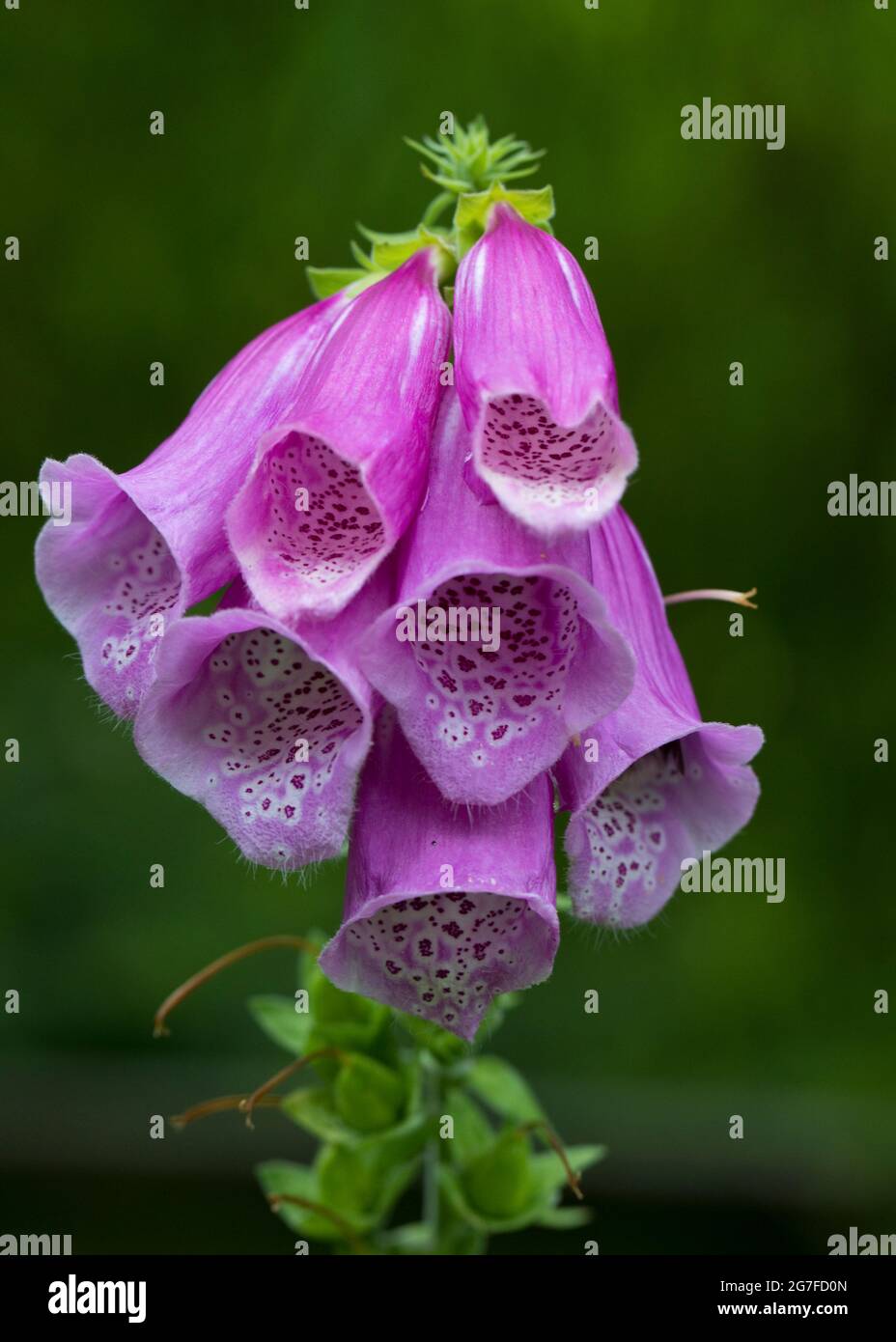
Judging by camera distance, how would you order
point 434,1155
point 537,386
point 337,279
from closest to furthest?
point 537,386 → point 337,279 → point 434,1155

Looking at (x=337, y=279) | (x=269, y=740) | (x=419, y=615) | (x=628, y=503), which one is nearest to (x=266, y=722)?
(x=269, y=740)

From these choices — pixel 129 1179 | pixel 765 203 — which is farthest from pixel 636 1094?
pixel 765 203

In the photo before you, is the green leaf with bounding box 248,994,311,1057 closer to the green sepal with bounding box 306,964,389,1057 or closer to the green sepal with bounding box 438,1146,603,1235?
the green sepal with bounding box 306,964,389,1057

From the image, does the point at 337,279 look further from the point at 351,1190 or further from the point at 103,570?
the point at 351,1190

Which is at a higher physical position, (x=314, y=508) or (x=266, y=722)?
(x=314, y=508)

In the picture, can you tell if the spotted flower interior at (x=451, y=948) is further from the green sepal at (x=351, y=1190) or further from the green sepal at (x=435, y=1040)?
the green sepal at (x=351, y=1190)

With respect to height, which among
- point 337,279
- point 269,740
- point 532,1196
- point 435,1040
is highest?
point 337,279

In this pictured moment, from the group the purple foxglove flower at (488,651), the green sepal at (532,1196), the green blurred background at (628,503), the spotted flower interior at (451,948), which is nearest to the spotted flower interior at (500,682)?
the purple foxglove flower at (488,651)

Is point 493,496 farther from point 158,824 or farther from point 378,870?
point 158,824
